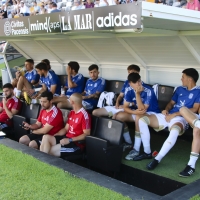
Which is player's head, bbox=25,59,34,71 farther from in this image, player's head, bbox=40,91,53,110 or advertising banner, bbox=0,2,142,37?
player's head, bbox=40,91,53,110

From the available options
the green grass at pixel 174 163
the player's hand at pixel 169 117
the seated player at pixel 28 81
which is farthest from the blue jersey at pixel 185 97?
the seated player at pixel 28 81

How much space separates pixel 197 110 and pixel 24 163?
8.28 feet

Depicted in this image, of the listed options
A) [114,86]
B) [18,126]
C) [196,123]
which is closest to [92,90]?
[114,86]

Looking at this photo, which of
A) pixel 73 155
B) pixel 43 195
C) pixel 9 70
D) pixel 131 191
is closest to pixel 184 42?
pixel 73 155

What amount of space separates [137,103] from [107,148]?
100 centimetres

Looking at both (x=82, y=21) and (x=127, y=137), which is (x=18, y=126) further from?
(x=82, y=21)

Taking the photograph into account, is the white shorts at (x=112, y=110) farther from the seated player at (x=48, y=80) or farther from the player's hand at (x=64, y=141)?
the seated player at (x=48, y=80)

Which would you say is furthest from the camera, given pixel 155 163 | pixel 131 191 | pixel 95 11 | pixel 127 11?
pixel 155 163

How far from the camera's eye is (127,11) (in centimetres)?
355

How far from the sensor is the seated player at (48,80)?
7.22 metres

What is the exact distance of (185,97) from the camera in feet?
Result: 15.8

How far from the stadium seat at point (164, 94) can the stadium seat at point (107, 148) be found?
4.90 feet

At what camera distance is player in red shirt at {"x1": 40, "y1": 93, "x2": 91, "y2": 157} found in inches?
179

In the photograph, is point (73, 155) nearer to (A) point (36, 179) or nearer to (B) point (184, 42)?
(A) point (36, 179)
